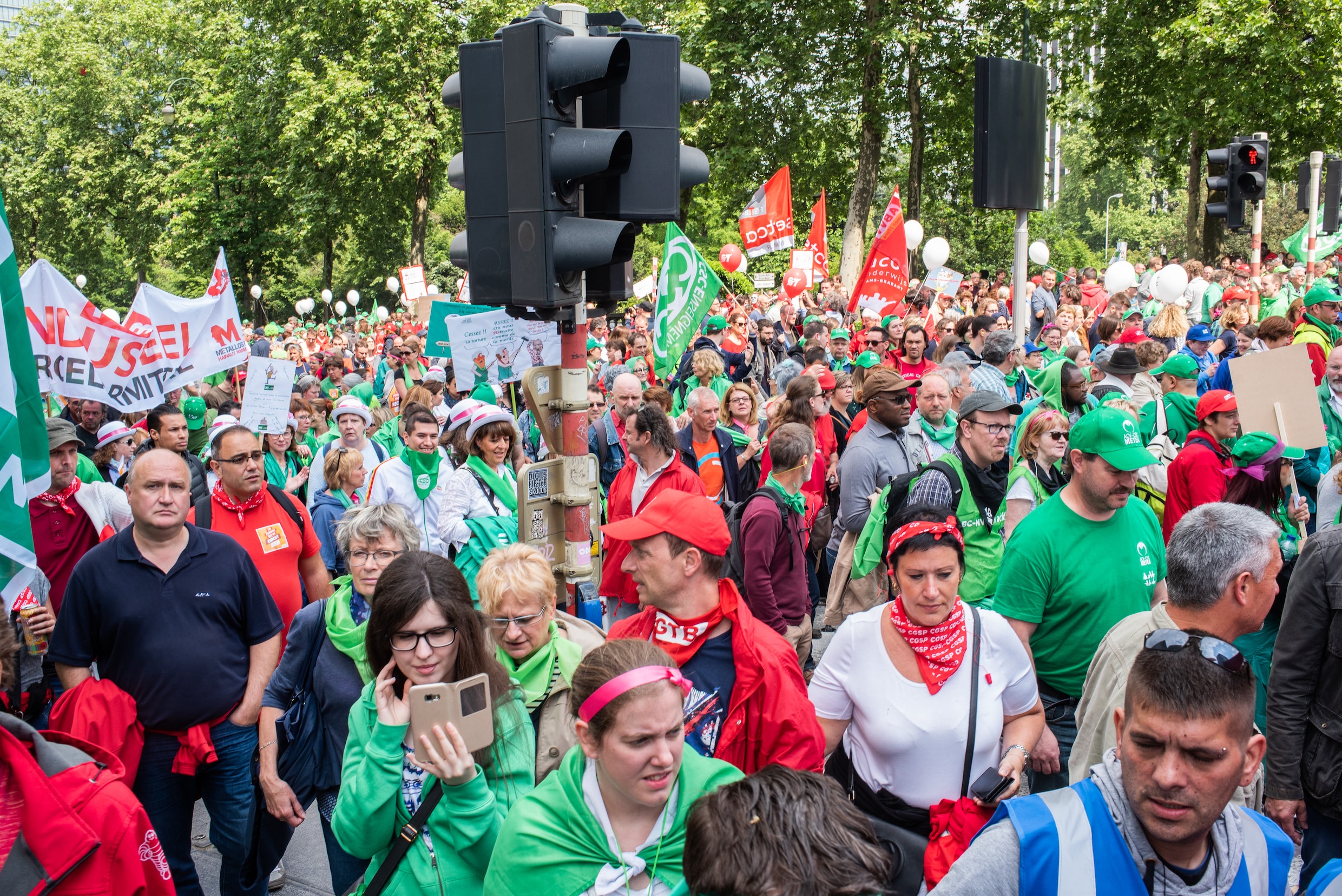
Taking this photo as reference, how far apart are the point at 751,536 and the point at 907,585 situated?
72.5 inches

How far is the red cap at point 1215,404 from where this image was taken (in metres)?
5.60

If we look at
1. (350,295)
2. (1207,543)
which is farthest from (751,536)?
(350,295)

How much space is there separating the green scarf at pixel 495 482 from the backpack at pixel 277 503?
3.36ft

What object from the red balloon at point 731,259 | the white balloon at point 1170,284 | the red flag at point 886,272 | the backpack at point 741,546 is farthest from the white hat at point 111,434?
the red balloon at point 731,259

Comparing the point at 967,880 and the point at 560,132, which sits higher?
the point at 560,132

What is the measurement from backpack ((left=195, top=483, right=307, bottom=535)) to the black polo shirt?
837 millimetres

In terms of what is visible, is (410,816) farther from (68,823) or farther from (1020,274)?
(1020,274)

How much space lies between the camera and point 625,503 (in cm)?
633

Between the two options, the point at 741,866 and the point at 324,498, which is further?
the point at 324,498

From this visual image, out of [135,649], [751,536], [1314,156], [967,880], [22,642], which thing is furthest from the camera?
[1314,156]

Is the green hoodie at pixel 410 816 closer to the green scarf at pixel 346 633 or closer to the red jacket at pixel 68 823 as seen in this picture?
the red jacket at pixel 68 823

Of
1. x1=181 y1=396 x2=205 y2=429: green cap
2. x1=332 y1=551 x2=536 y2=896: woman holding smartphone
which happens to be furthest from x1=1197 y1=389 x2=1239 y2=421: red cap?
x1=181 y1=396 x2=205 y2=429: green cap

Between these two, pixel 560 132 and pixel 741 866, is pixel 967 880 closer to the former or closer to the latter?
pixel 741 866

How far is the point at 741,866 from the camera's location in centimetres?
198
